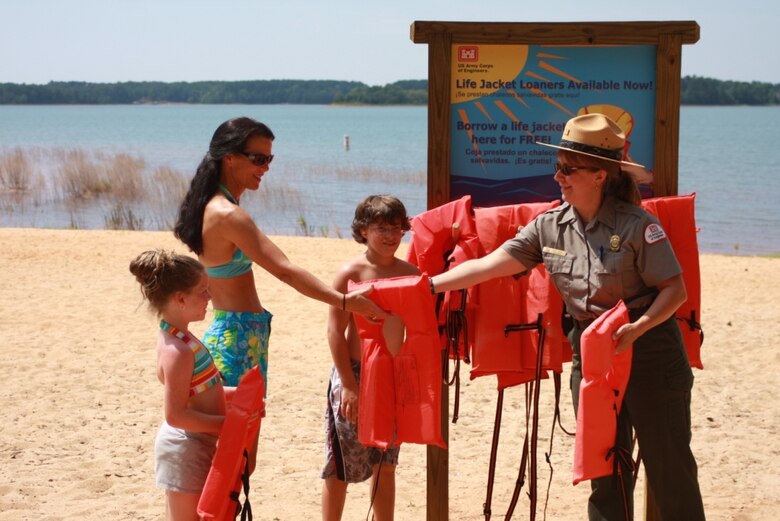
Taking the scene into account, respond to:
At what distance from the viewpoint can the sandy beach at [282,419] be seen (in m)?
5.80

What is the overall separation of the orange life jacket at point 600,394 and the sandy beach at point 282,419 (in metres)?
1.85

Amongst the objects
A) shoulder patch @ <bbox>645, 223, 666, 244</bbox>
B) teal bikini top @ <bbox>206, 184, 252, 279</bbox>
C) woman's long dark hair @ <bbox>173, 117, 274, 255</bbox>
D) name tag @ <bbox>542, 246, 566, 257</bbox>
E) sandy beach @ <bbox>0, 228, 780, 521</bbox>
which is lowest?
sandy beach @ <bbox>0, 228, 780, 521</bbox>

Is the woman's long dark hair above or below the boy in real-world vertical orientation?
above

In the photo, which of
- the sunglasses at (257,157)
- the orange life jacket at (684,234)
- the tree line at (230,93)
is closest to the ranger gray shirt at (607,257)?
the orange life jacket at (684,234)

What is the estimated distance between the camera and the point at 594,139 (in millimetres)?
3912

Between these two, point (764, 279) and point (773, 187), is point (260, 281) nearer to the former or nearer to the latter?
point (764, 279)

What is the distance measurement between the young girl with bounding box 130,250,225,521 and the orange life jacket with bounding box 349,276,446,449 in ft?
2.22

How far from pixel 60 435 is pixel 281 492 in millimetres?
1977

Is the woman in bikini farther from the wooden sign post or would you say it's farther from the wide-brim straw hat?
the wide-brim straw hat

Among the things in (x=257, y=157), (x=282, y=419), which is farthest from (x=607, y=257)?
(x=282, y=419)

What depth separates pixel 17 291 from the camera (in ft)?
39.8

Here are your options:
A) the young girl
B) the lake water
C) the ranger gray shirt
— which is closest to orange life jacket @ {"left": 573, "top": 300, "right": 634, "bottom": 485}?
the ranger gray shirt

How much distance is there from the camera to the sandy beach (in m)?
5.80

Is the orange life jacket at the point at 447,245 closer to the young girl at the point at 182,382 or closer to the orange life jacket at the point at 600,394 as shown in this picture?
the orange life jacket at the point at 600,394
